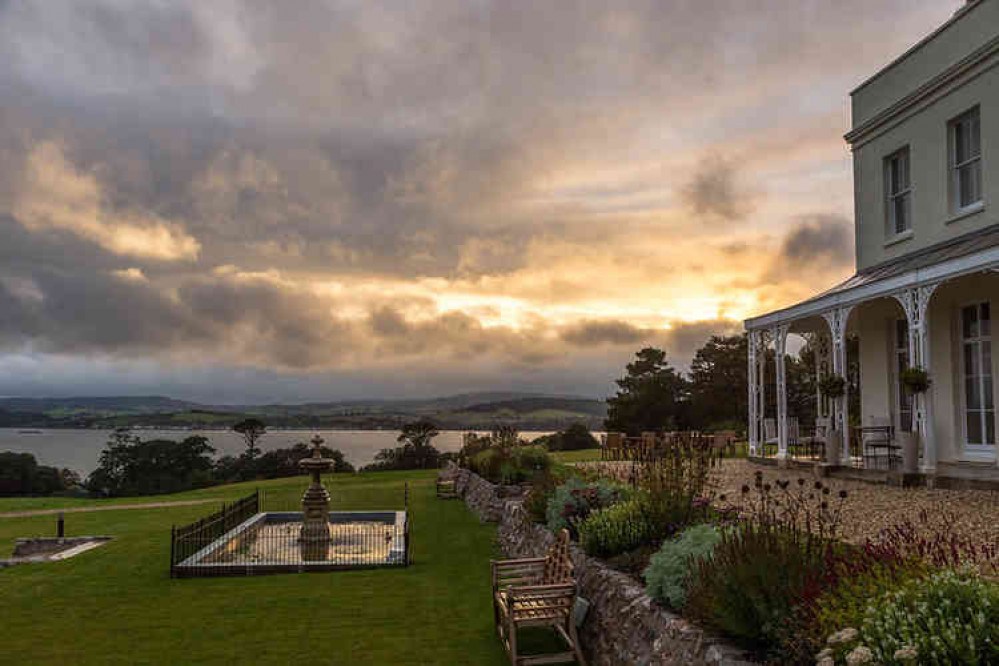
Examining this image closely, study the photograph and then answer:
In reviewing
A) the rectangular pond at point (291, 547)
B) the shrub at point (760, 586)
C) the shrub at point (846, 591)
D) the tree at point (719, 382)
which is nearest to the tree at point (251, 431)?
the tree at point (719, 382)

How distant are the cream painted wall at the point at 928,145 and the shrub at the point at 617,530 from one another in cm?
994

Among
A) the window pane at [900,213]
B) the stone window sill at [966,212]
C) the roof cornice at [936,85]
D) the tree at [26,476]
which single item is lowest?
the tree at [26,476]

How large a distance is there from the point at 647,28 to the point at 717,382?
84.1 feet

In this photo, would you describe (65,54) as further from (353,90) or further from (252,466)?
(252,466)

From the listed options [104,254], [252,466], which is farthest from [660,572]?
[252,466]

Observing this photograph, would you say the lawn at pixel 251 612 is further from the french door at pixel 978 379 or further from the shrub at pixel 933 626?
the french door at pixel 978 379

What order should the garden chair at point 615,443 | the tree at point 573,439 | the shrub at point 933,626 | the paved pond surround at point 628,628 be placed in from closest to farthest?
the shrub at point 933,626 → the paved pond surround at point 628,628 → the garden chair at point 615,443 → the tree at point 573,439

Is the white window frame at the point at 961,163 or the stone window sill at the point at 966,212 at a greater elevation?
the white window frame at the point at 961,163

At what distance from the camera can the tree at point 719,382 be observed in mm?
36250

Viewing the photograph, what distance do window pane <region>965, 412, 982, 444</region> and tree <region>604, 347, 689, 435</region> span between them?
23204 millimetres

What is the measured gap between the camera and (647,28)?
49.1 feet

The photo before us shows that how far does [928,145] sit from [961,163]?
0.97 meters

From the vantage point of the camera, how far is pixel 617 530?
7.56 metres

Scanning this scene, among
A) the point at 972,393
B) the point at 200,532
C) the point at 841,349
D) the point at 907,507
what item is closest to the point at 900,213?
the point at 841,349
